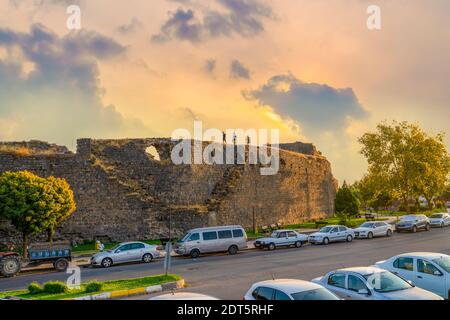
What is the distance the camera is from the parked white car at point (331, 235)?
3019 cm

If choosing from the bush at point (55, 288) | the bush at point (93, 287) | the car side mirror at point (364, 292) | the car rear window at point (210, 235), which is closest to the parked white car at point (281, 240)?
the car rear window at point (210, 235)

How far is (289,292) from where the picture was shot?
29.5 ft

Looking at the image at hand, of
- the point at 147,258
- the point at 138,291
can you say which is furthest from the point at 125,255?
the point at 138,291

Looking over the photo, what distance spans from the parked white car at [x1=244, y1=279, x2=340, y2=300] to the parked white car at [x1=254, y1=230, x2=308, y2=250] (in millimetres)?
18483

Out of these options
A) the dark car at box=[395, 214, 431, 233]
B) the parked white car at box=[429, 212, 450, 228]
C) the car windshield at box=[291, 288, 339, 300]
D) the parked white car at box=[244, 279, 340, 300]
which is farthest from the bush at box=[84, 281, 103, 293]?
the parked white car at box=[429, 212, 450, 228]

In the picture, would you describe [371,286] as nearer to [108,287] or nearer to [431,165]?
[108,287]

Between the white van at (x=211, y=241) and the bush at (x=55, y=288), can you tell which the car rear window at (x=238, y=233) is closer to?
the white van at (x=211, y=241)

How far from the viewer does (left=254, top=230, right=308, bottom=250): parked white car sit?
2803 cm

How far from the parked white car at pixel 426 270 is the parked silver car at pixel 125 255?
13.9 metres

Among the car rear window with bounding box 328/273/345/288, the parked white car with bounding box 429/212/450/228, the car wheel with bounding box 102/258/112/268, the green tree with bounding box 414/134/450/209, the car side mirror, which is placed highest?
the green tree with bounding box 414/134/450/209

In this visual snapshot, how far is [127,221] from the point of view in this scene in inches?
1257

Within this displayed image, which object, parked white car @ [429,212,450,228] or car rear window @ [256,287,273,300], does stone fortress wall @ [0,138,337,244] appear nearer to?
parked white car @ [429,212,450,228]

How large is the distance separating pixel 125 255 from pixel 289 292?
16.1 m
